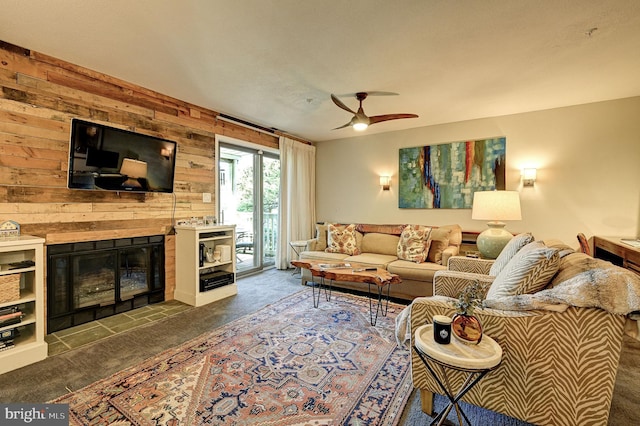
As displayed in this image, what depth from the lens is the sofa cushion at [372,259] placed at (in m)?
3.86

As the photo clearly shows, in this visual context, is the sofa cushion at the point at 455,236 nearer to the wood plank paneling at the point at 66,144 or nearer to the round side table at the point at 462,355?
the round side table at the point at 462,355

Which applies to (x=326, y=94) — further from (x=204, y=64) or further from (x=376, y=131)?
(x=376, y=131)

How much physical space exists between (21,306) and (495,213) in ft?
15.3

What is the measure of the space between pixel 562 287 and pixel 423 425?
102 centimetres

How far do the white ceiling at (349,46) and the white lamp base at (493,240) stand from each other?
1.61 m

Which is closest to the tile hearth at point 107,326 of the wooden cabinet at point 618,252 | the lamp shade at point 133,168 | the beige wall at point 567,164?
the lamp shade at point 133,168

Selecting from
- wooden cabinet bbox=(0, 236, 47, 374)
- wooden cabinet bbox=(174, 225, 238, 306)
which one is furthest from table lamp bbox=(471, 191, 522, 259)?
wooden cabinet bbox=(0, 236, 47, 374)

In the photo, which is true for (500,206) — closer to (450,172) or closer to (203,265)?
(450,172)

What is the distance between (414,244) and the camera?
3979mm

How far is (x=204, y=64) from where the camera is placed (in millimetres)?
2742

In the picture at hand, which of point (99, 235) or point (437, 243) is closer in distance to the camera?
point (99, 235)

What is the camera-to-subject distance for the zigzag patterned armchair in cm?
Result: 130

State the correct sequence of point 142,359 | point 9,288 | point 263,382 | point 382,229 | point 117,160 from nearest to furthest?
point 263,382, point 9,288, point 142,359, point 117,160, point 382,229

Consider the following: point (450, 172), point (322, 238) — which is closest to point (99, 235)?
point (322, 238)
